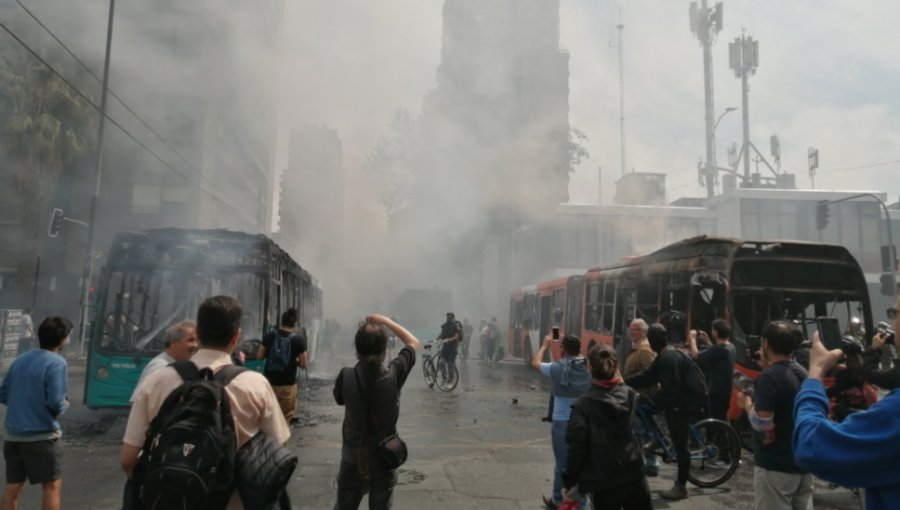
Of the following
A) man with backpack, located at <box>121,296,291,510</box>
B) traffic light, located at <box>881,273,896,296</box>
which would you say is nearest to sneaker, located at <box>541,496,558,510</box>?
man with backpack, located at <box>121,296,291,510</box>

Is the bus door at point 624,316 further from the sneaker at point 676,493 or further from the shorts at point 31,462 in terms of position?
the shorts at point 31,462

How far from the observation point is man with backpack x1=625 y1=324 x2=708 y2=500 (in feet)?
15.2

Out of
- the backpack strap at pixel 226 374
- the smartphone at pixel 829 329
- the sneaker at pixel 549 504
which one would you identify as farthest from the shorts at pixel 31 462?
the smartphone at pixel 829 329

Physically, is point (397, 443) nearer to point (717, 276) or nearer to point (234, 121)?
point (717, 276)

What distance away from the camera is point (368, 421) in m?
2.86

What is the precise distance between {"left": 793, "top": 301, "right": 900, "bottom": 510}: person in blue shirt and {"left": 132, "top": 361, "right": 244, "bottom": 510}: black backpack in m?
1.61

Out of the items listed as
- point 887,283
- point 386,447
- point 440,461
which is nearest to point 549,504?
point 440,461

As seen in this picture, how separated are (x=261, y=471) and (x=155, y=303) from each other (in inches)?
256

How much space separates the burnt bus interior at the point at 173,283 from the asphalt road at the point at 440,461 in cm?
122

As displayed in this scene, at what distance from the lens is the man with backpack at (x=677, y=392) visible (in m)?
4.62

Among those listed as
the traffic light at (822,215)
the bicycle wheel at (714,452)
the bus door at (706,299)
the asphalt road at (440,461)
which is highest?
the traffic light at (822,215)

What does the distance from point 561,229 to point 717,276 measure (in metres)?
25.6

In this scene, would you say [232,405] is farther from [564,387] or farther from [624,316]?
[624,316]

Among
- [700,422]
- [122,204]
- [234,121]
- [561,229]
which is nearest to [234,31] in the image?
[234,121]
